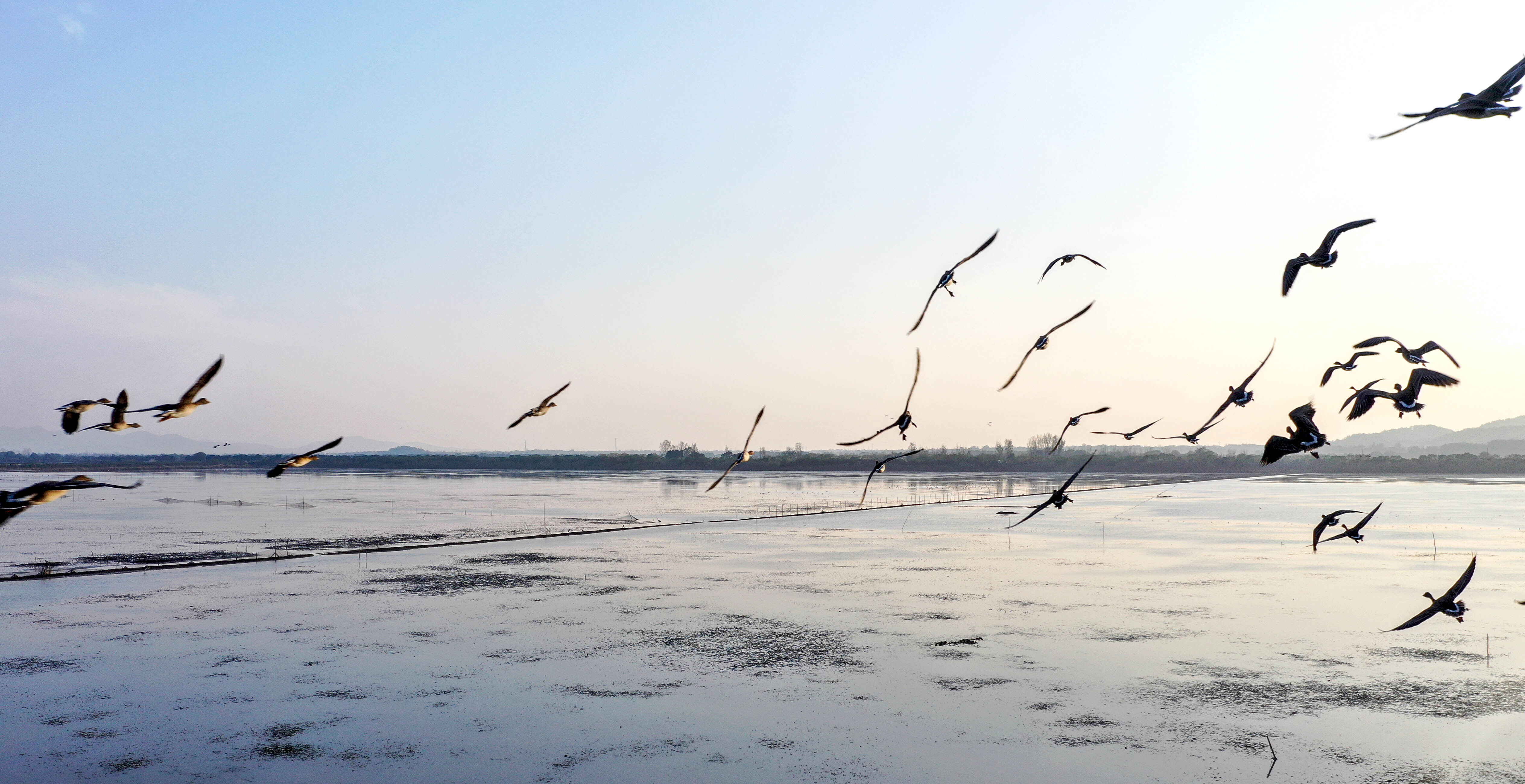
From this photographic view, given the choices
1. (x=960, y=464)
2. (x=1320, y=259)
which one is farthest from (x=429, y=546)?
(x=960, y=464)

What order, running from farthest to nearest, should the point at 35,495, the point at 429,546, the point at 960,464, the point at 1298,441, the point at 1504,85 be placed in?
1. the point at 960,464
2. the point at 429,546
3. the point at 1298,441
4. the point at 35,495
5. the point at 1504,85

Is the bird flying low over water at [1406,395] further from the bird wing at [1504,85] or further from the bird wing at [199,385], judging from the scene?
the bird wing at [199,385]

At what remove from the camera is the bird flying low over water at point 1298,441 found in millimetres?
6188

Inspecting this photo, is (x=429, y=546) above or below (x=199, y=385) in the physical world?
below

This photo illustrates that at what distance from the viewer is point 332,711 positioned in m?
13.8

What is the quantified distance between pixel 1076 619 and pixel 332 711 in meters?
14.2

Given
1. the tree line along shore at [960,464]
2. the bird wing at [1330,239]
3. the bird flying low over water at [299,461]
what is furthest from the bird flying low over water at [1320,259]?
the tree line along shore at [960,464]

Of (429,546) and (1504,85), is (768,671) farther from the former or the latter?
(429,546)

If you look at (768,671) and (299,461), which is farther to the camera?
(768,671)

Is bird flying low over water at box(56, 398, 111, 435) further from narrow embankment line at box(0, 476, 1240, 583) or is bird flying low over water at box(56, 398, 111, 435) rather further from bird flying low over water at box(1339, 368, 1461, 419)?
narrow embankment line at box(0, 476, 1240, 583)

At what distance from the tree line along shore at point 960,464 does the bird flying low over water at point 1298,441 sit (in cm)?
11834

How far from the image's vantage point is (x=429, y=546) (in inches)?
1359

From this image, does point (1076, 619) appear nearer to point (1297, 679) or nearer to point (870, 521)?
point (1297, 679)

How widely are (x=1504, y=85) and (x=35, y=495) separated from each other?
23.8 feet
